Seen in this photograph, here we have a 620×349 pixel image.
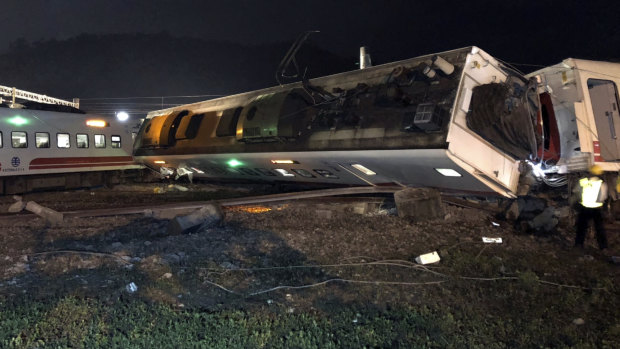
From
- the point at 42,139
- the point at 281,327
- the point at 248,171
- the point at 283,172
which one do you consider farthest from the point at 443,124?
the point at 42,139

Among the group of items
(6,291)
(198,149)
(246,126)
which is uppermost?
(246,126)

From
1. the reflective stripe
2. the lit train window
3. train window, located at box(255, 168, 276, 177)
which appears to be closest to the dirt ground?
the reflective stripe

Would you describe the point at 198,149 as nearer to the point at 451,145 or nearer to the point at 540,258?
the point at 451,145

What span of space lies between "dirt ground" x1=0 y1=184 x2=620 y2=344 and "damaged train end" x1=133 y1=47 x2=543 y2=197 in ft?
3.92

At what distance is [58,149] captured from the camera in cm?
1647

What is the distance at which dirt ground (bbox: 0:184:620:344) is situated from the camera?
4910 millimetres

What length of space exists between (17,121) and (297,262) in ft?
44.9

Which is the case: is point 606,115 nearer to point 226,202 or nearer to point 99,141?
point 226,202

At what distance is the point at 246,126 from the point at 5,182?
379 inches

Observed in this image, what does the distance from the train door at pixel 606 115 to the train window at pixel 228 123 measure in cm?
884

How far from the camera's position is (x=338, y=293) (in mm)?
5008

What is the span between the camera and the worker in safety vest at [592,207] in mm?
6879

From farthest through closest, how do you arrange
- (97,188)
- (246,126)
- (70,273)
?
(97,188)
(246,126)
(70,273)

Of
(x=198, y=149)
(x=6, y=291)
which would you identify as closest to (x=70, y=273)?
(x=6, y=291)
